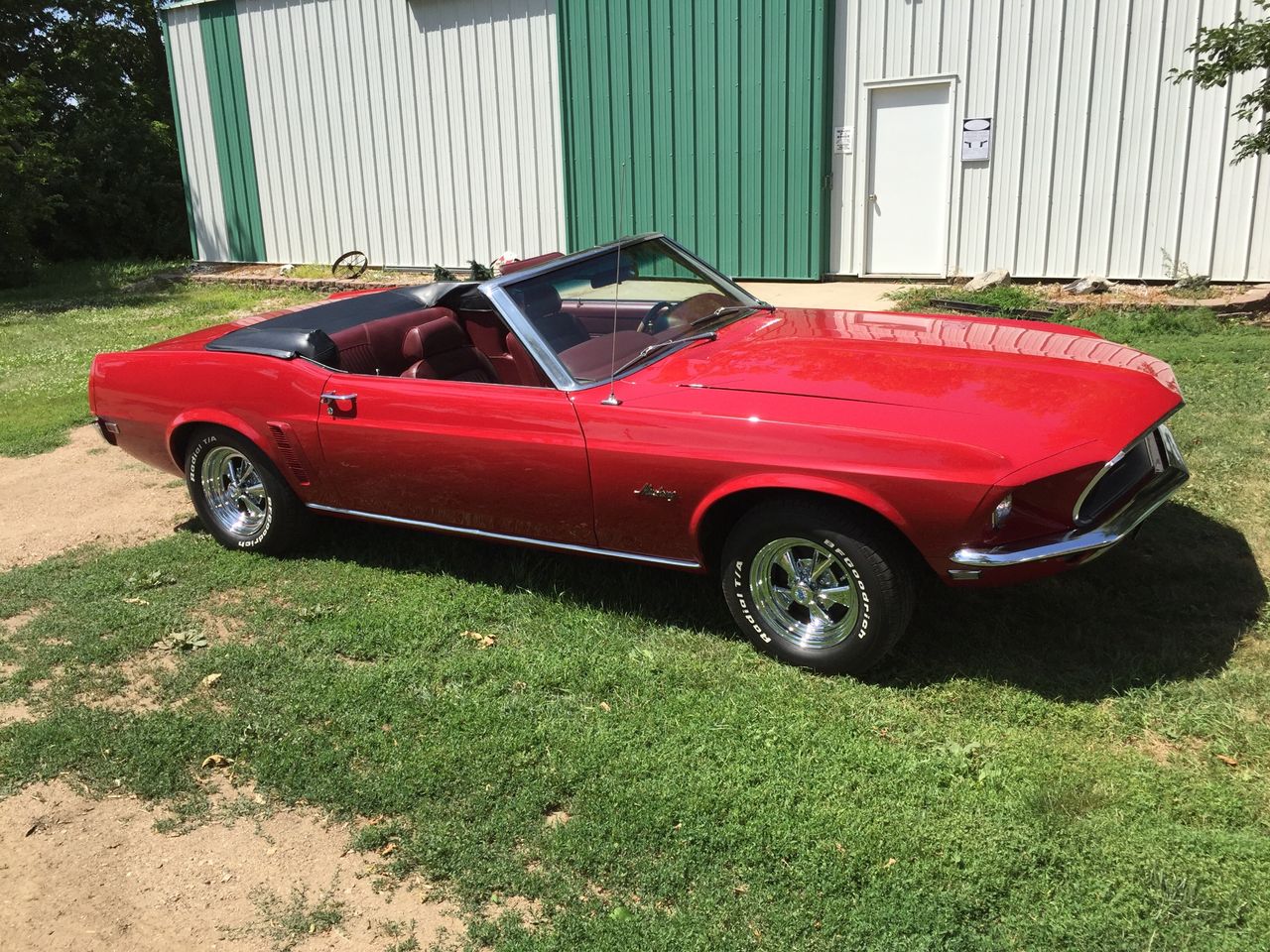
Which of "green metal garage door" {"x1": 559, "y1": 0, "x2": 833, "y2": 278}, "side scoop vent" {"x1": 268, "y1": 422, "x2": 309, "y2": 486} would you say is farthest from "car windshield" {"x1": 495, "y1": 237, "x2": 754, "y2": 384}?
"green metal garage door" {"x1": 559, "y1": 0, "x2": 833, "y2": 278}

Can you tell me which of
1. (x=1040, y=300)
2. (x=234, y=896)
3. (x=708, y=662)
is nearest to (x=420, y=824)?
(x=234, y=896)

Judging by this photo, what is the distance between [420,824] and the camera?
331 centimetres

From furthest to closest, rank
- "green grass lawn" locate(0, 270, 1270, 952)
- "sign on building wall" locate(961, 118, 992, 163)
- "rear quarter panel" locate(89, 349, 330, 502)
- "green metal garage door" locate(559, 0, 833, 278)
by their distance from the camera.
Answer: "green metal garage door" locate(559, 0, 833, 278), "sign on building wall" locate(961, 118, 992, 163), "rear quarter panel" locate(89, 349, 330, 502), "green grass lawn" locate(0, 270, 1270, 952)

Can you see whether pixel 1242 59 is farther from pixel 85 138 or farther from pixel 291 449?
pixel 85 138

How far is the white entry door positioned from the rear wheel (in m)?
8.87

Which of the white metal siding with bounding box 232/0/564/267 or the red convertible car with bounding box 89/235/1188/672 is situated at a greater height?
the white metal siding with bounding box 232/0/564/267

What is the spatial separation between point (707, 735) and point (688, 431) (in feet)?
3.56

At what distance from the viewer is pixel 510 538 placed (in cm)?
455

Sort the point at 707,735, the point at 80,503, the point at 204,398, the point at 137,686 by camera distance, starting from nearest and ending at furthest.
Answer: the point at 707,735, the point at 137,686, the point at 204,398, the point at 80,503

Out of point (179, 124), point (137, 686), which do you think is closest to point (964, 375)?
point (137, 686)

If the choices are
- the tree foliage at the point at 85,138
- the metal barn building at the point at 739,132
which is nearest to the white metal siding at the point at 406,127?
the metal barn building at the point at 739,132

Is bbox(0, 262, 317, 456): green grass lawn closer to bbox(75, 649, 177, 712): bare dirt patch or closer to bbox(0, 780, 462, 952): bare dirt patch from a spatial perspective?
bbox(75, 649, 177, 712): bare dirt patch

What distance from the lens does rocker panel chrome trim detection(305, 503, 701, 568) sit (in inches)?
164

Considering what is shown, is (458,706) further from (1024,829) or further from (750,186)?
Answer: (750,186)
